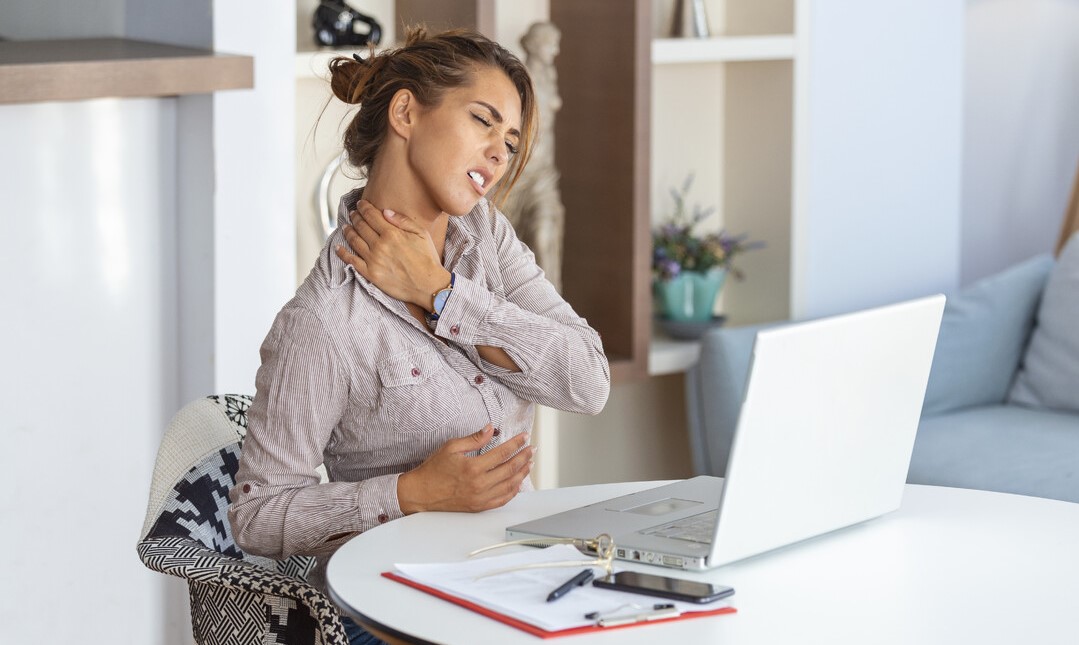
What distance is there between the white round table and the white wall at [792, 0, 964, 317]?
1899 millimetres

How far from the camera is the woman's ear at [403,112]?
1.71 metres

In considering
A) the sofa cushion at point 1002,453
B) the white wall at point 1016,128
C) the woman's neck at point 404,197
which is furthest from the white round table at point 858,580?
the white wall at point 1016,128

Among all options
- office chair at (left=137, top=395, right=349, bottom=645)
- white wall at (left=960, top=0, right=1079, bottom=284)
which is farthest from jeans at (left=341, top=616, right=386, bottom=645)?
white wall at (left=960, top=0, right=1079, bottom=284)

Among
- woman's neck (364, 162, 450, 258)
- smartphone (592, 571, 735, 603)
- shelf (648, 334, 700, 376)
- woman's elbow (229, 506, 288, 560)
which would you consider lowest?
shelf (648, 334, 700, 376)

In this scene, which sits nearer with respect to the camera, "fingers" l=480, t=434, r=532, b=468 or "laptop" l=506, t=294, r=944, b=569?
"laptop" l=506, t=294, r=944, b=569

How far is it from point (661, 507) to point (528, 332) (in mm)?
317

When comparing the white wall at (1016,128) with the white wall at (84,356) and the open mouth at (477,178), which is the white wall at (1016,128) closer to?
the white wall at (84,356)

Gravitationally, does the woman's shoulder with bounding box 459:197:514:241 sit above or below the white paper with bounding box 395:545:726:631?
above

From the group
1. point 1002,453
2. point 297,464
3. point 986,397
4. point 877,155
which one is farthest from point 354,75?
point 986,397

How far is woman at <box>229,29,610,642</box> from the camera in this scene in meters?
1.53

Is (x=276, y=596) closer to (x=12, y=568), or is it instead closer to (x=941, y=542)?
(x=941, y=542)

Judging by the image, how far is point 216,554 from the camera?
1510mm

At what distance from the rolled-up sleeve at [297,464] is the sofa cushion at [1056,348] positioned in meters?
2.27

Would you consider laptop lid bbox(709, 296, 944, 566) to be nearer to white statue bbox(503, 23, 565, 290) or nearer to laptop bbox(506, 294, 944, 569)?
laptop bbox(506, 294, 944, 569)
